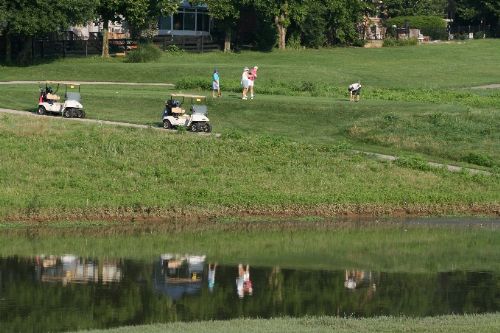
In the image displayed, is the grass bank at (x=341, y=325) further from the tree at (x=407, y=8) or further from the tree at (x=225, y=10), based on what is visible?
the tree at (x=407, y=8)

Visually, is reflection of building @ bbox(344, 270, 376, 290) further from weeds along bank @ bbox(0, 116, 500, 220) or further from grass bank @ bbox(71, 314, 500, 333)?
weeds along bank @ bbox(0, 116, 500, 220)

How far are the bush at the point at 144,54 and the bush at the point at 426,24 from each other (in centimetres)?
4058

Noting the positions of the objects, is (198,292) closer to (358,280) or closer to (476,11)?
(358,280)

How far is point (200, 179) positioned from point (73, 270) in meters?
12.3

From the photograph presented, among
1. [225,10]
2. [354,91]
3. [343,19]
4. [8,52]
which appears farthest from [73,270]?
[343,19]

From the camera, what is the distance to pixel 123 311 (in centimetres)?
2408

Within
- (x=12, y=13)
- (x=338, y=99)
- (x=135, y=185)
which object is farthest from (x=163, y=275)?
(x=12, y=13)

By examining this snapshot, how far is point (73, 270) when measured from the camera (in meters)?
28.7

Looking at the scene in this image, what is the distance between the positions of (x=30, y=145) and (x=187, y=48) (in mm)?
54000

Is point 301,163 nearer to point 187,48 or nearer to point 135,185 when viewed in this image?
point 135,185

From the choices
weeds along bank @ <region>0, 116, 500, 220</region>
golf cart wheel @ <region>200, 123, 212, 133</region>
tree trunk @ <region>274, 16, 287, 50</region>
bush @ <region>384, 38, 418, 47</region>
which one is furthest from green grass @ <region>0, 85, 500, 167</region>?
bush @ <region>384, 38, 418, 47</region>

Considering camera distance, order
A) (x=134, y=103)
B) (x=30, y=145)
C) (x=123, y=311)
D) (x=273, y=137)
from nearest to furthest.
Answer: (x=123, y=311) → (x=30, y=145) → (x=273, y=137) → (x=134, y=103)

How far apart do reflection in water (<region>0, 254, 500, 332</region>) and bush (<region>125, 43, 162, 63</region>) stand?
54350 millimetres

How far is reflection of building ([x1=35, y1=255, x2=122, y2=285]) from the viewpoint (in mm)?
27531
